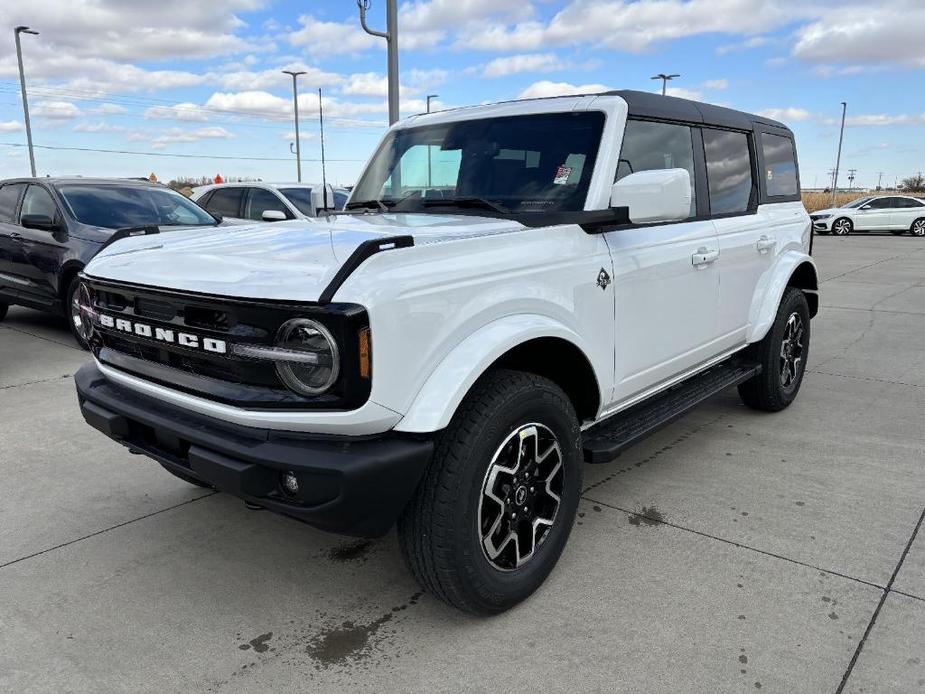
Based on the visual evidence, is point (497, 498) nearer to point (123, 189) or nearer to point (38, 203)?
point (123, 189)

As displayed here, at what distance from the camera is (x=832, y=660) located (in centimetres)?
239

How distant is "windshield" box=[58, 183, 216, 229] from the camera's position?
7.44 meters

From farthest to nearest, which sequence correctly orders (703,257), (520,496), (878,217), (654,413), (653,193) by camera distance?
(878,217) < (703,257) < (654,413) < (653,193) < (520,496)

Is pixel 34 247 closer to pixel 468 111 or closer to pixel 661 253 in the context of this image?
pixel 468 111

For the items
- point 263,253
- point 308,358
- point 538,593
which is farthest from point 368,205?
point 538,593

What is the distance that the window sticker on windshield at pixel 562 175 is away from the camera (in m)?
3.13

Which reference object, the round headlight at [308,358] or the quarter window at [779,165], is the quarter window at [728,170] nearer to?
the quarter window at [779,165]

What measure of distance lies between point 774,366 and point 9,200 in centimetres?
836

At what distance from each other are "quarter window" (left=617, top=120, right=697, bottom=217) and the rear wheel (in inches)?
1045

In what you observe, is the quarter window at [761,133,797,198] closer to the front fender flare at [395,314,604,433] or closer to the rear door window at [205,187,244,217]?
the front fender flare at [395,314,604,433]

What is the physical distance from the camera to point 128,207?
7.67m

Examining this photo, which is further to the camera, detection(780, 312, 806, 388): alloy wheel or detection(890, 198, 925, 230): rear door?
detection(890, 198, 925, 230): rear door

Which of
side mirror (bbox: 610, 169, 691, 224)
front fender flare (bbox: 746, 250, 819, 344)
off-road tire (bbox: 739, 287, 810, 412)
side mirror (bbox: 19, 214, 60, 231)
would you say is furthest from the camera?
side mirror (bbox: 19, 214, 60, 231)

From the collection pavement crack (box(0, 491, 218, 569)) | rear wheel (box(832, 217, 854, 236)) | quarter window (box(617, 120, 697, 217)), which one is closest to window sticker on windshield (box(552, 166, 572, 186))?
quarter window (box(617, 120, 697, 217))
